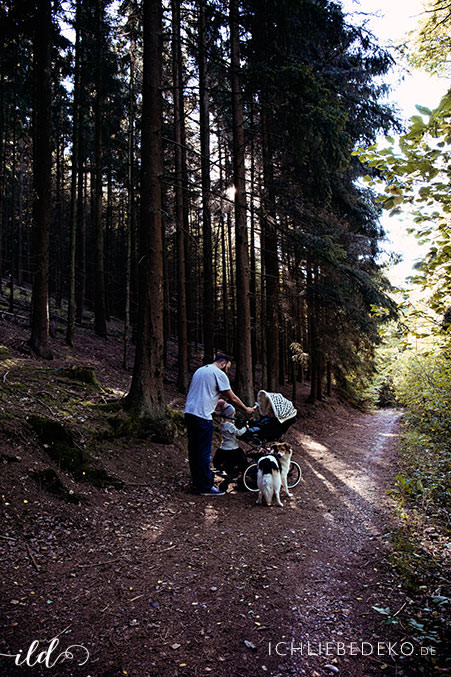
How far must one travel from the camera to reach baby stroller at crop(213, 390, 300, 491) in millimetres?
6820

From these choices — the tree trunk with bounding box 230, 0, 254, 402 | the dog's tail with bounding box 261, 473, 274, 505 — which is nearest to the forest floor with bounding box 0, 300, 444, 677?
the dog's tail with bounding box 261, 473, 274, 505

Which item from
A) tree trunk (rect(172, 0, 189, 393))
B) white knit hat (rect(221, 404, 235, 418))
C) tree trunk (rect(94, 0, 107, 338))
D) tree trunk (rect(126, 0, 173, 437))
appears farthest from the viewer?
tree trunk (rect(94, 0, 107, 338))

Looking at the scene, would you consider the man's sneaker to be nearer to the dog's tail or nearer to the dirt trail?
the dirt trail

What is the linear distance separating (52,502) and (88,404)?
3191mm

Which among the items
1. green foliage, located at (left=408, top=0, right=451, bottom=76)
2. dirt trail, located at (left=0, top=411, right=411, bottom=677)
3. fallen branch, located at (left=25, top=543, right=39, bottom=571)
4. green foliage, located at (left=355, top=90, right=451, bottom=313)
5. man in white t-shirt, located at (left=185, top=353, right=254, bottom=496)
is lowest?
dirt trail, located at (left=0, top=411, right=411, bottom=677)

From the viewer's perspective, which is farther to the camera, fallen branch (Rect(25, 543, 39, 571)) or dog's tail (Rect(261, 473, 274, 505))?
dog's tail (Rect(261, 473, 274, 505))

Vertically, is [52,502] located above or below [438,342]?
below

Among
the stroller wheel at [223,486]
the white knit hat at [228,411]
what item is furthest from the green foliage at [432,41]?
the stroller wheel at [223,486]

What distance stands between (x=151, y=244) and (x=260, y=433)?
435cm

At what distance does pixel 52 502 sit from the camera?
4.59m

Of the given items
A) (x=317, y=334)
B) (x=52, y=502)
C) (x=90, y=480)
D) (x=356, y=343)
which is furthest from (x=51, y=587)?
(x=356, y=343)

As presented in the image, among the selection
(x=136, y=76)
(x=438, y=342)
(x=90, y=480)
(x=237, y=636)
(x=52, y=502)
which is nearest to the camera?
(x=237, y=636)

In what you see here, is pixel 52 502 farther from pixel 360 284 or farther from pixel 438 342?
pixel 360 284

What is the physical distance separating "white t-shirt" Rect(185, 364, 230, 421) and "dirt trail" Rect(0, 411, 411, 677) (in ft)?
4.55
